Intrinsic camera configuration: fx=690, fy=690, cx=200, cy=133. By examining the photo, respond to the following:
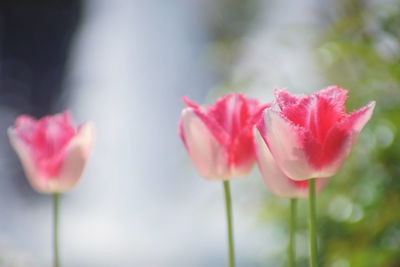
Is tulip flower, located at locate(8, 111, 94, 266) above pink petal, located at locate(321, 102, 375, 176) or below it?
above

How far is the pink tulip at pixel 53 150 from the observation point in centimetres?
39

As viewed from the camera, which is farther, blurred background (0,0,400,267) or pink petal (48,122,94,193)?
blurred background (0,0,400,267)

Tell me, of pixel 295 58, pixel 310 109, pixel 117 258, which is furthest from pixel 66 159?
pixel 117 258

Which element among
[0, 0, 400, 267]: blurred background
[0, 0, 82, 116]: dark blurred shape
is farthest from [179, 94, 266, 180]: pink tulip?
[0, 0, 82, 116]: dark blurred shape

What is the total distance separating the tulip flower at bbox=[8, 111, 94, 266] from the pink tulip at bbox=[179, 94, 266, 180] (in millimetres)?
68

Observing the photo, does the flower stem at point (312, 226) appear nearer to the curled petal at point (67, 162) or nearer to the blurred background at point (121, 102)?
the curled petal at point (67, 162)

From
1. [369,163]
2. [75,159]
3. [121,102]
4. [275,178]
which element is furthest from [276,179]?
[121,102]

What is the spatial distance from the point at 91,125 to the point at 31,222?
2.68m

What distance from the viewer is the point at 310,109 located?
295 mm

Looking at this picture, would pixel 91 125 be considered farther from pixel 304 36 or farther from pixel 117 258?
pixel 117 258

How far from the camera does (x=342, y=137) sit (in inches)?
11.6

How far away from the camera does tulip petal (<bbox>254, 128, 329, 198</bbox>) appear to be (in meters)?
0.32

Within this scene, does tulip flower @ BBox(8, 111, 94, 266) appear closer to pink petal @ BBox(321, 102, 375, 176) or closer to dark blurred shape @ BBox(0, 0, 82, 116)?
pink petal @ BBox(321, 102, 375, 176)

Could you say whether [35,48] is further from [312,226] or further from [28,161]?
[312,226]
